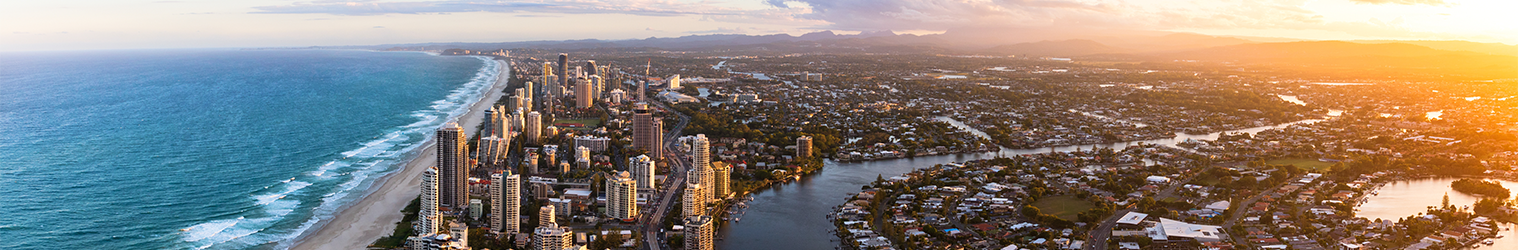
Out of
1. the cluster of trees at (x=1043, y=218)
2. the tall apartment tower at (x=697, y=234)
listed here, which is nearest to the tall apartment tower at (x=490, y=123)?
the tall apartment tower at (x=697, y=234)

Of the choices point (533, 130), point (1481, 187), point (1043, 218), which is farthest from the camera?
Result: point (533, 130)

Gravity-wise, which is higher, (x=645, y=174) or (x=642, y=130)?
(x=642, y=130)

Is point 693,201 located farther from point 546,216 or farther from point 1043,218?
point 1043,218

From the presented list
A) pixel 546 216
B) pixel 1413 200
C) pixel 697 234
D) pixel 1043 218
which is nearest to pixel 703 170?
A: pixel 546 216

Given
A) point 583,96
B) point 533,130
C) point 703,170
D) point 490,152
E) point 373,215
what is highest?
→ point 583,96

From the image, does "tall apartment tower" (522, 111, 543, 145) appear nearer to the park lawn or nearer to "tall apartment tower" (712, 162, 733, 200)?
"tall apartment tower" (712, 162, 733, 200)

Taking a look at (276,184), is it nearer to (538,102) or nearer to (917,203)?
(917,203)

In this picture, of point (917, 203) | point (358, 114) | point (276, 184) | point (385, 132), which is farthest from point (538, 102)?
point (917, 203)

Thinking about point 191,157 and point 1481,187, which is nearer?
point 1481,187
